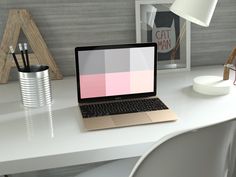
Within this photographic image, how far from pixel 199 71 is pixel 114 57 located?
0.54 meters

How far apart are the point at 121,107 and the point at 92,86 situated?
0.44 feet

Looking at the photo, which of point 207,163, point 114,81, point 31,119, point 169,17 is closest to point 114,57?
point 114,81

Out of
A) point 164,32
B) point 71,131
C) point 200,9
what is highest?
point 200,9

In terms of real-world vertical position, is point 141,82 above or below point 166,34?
Answer: below

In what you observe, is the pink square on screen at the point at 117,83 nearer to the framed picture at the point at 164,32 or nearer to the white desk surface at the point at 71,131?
the white desk surface at the point at 71,131

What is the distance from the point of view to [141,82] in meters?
1.26

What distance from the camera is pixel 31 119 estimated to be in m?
1.11

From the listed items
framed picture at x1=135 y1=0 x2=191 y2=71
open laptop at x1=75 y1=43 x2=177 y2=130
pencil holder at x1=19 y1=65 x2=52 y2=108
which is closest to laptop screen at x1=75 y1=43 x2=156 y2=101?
open laptop at x1=75 y1=43 x2=177 y2=130

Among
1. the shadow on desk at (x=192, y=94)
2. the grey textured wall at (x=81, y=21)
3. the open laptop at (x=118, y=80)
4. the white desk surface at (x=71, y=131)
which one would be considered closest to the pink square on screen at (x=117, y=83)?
the open laptop at (x=118, y=80)

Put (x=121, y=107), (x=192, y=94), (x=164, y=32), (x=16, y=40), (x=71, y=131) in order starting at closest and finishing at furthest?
(x=71, y=131)
(x=121, y=107)
(x=192, y=94)
(x=16, y=40)
(x=164, y=32)

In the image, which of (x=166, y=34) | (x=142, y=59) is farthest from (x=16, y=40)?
(x=166, y=34)

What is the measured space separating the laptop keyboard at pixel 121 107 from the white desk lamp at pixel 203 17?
0.20 metres

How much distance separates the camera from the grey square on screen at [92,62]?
120cm

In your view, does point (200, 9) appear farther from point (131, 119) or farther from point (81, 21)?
point (81, 21)
